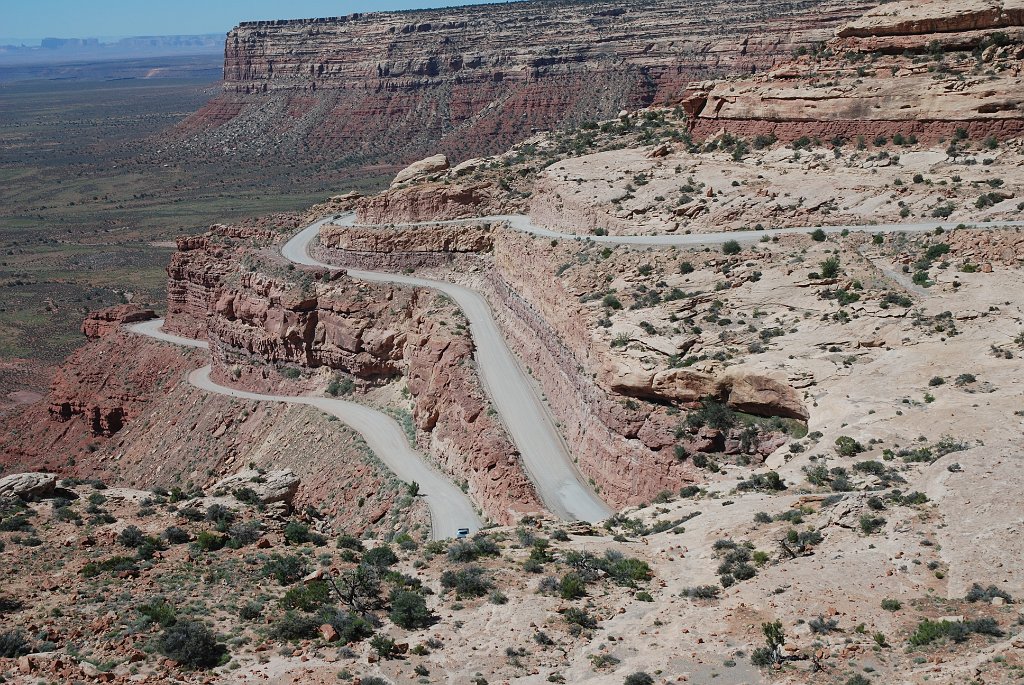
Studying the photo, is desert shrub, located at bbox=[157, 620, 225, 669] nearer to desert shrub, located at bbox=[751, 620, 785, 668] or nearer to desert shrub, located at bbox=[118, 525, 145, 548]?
desert shrub, located at bbox=[118, 525, 145, 548]

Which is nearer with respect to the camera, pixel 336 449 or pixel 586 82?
pixel 336 449

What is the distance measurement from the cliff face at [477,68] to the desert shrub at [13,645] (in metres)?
109

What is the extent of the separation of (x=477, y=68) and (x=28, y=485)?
145875mm

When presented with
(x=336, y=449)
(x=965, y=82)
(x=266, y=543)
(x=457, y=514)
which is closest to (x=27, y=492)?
(x=266, y=543)

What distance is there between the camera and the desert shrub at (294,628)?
20.8 m


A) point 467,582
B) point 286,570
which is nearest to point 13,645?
point 286,570

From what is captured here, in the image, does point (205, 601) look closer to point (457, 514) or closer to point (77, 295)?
point (457, 514)

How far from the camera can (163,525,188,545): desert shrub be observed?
83.9ft

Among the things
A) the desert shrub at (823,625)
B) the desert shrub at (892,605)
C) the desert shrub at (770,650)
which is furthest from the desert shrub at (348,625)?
the desert shrub at (892,605)

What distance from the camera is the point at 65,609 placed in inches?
858

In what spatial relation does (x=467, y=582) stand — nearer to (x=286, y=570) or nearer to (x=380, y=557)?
(x=380, y=557)

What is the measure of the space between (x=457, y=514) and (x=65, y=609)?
19319 mm

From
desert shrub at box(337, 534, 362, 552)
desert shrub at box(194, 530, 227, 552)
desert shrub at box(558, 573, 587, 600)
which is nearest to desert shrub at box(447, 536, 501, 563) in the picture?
desert shrub at box(337, 534, 362, 552)

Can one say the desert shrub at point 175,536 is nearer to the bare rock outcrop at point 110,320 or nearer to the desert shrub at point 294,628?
the desert shrub at point 294,628
